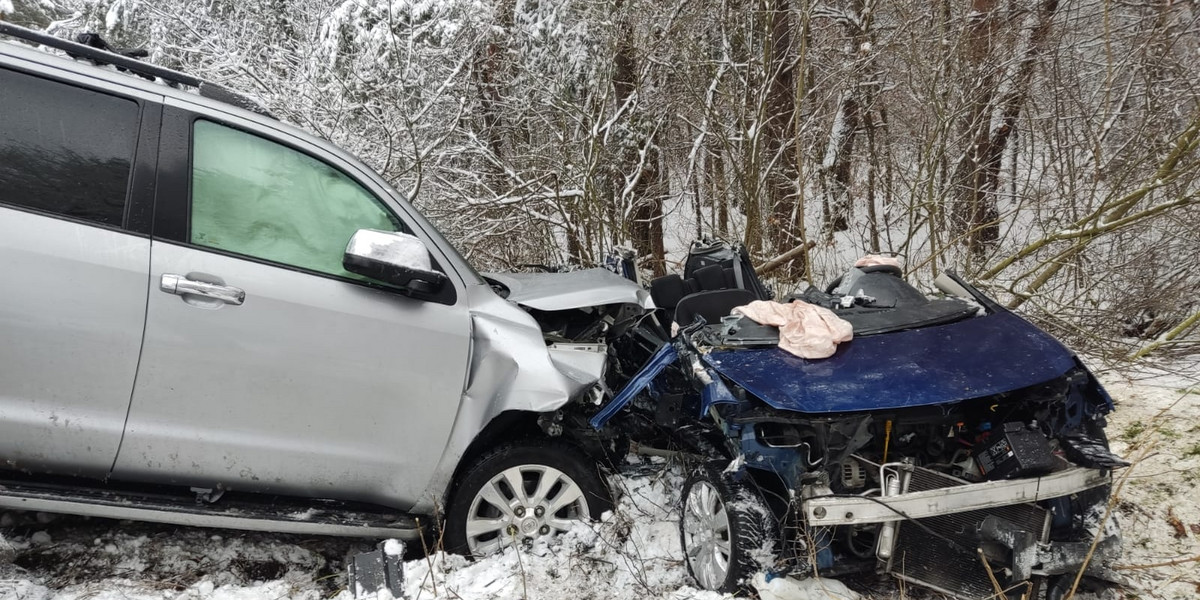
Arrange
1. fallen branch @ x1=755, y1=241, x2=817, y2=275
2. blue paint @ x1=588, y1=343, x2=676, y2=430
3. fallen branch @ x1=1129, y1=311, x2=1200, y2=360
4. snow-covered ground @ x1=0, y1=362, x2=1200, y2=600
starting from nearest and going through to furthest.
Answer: snow-covered ground @ x1=0, y1=362, x2=1200, y2=600 < blue paint @ x1=588, y1=343, x2=676, y2=430 < fallen branch @ x1=1129, y1=311, x2=1200, y2=360 < fallen branch @ x1=755, y1=241, x2=817, y2=275

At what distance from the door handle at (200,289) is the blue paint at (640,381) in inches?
65.2

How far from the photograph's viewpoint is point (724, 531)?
10.0 ft

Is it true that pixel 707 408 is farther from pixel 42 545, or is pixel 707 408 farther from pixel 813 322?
pixel 42 545

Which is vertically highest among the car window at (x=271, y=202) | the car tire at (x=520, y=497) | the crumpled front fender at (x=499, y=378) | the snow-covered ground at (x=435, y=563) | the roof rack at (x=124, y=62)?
the roof rack at (x=124, y=62)

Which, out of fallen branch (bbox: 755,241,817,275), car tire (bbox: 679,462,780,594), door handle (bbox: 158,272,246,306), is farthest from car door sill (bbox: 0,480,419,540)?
fallen branch (bbox: 755,241,817,275)

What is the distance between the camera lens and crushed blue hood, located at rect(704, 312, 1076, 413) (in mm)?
2781

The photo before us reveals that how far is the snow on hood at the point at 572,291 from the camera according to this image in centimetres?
379

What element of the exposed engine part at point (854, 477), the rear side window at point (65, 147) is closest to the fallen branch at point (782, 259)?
the exposed engine part at point (854, 477)

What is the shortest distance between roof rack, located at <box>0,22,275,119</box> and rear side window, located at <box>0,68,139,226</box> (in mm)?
269

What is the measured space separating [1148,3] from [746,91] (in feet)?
12.4

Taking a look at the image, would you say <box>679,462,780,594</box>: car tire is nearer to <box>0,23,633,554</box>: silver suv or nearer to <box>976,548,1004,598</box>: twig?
<box>0,23,633,554</box>: silver suv

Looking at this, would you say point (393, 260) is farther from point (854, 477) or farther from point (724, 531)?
point (854, 477)

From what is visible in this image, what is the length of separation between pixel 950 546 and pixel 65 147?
3.65m

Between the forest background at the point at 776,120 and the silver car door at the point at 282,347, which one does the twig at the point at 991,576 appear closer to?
the silver car door at the point at 282,347
